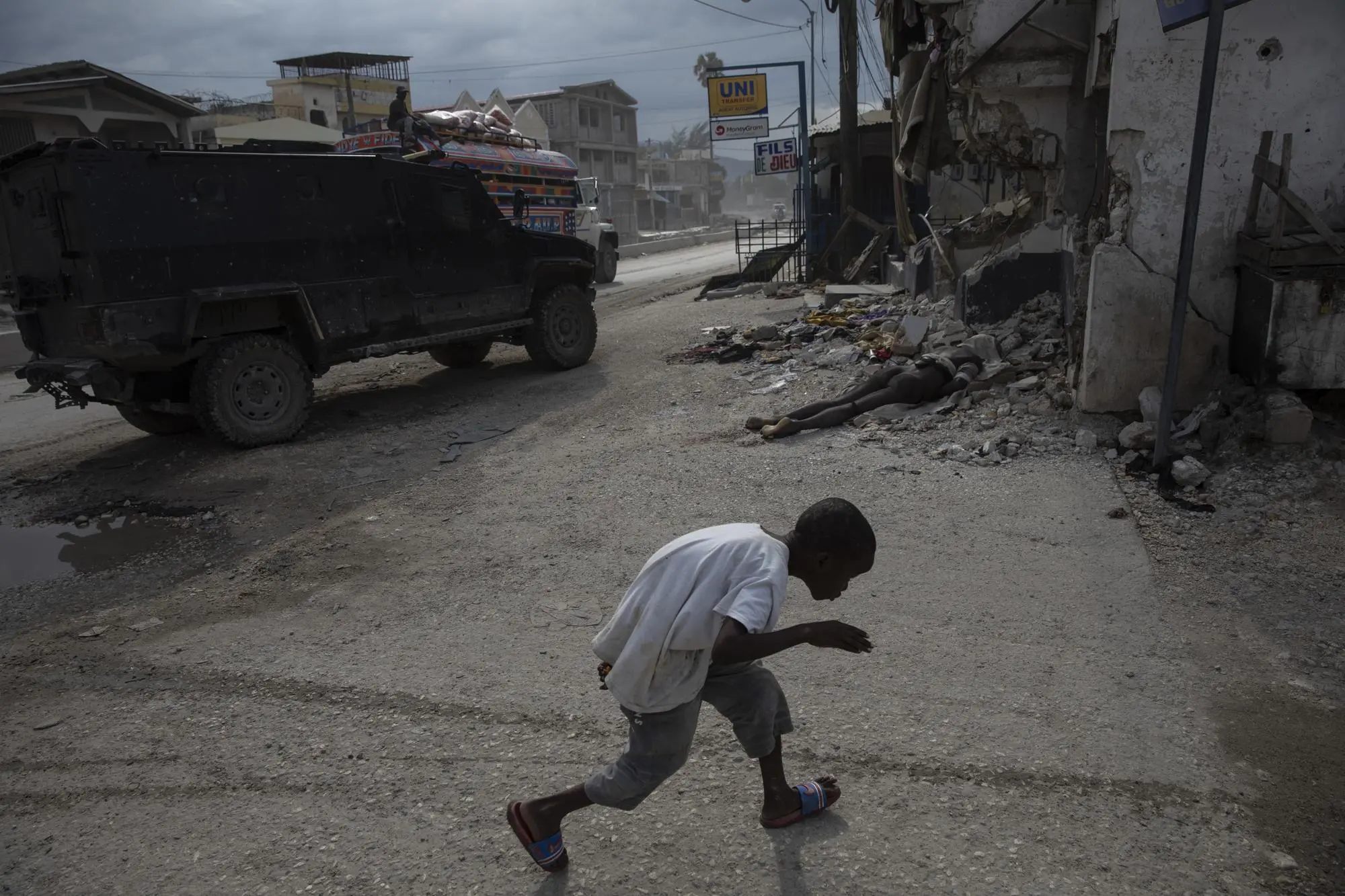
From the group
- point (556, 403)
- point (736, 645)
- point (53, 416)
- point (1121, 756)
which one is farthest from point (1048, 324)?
point (53, 416)

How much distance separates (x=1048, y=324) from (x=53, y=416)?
953 cm

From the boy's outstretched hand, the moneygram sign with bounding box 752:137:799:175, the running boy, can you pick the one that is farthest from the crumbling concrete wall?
the moneygram sign with bounding box 752:137:799:175

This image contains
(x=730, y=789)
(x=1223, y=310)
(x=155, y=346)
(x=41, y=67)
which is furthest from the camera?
(x=41, y=67)

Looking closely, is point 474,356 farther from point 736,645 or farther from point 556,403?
point 736,645

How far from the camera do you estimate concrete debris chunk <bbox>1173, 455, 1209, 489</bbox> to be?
18.0 feet

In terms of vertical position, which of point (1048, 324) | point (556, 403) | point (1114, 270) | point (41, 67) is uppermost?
point (41, 67)

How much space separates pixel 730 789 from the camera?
302cm

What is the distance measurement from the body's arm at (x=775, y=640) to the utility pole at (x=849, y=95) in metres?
15.9

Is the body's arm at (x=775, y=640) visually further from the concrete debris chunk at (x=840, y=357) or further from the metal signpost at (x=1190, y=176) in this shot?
the concrete debris chunk at (x=840, y=357)

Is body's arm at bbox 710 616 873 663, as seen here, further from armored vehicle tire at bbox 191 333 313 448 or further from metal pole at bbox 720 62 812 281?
metal pole at bbox 720 62 812 281

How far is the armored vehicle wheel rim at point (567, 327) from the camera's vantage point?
1027cm

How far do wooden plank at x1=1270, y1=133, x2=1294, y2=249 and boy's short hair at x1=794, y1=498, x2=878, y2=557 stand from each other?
459 cm

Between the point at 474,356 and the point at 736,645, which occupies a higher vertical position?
the point at 736,645

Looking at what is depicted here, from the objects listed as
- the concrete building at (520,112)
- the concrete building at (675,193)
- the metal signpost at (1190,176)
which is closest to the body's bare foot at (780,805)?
the metal signpost at (1190,176)
